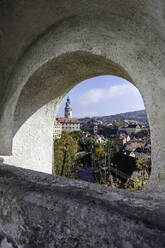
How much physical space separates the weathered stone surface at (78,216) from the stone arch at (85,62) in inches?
48.1

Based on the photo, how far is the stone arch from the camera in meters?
1.88

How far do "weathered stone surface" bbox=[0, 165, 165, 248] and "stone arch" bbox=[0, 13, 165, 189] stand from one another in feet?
4.01

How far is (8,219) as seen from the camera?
94 centimetres

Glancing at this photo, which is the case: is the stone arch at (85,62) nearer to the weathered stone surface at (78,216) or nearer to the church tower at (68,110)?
the weathered stone surface at (78,216)

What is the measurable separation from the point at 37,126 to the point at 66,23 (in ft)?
6.48

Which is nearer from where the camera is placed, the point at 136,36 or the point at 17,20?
the point at 136,36

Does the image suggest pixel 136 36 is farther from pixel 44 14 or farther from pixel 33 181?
pixel 33 181

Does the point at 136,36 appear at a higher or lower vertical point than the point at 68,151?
higher

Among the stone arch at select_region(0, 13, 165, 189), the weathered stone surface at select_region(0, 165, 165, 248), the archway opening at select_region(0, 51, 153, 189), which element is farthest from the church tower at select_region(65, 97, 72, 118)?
the weathered stone surface at select_region(0, 165, 165, 248)

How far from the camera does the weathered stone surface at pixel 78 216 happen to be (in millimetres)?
626

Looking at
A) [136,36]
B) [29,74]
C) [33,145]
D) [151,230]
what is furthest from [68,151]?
[151,230]

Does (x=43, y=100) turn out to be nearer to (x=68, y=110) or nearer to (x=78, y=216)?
(x=78, y=216)

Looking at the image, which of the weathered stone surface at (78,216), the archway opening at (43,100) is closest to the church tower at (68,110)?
the archway opening at (43,100)

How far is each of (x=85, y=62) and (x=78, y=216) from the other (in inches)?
93.6
